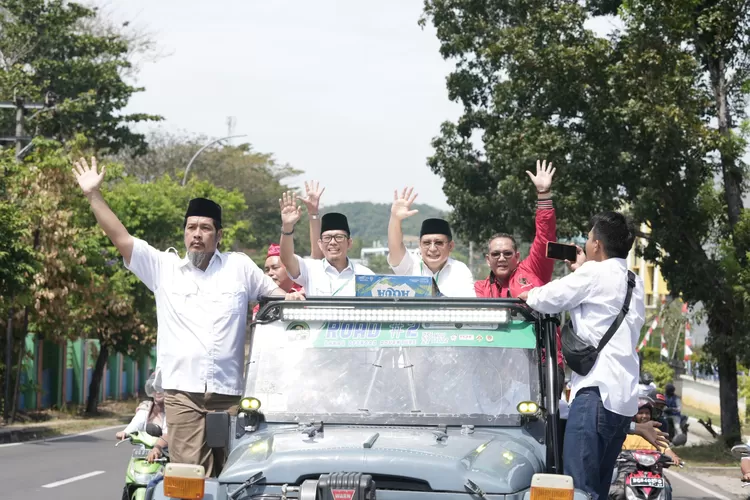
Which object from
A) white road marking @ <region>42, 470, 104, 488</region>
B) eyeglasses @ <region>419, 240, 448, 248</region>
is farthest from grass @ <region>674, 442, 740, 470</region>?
eyeglasses @ <region>419, 240, 448, 248</region>

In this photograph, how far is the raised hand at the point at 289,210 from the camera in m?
7.71

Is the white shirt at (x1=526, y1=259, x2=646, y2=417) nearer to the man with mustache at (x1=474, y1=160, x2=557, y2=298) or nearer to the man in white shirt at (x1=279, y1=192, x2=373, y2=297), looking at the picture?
the man with mustache at (x1=474, y1=160, x2=557, y2=298)

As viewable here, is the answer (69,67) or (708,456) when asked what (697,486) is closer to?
(708,456)

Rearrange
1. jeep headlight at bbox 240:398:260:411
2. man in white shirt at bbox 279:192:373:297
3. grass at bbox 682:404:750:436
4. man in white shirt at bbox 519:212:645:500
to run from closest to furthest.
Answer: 1. man in white shirt at bbox 519:212:645:500
2. jeep headlight at bbox 240:398:260:411
3. man in white shirt at bbox 279:192:373:297
4. grass at bbox 682:404:750:436

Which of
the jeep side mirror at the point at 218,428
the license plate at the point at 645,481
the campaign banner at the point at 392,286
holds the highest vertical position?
A: the campaign banner at the point at 392,286

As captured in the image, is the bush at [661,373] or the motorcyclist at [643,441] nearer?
the motorcyclist at [643,441]

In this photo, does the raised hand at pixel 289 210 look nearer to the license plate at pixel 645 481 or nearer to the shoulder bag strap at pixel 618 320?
the shoulder bag strap at pixel 618 320

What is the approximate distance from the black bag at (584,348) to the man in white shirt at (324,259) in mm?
1897

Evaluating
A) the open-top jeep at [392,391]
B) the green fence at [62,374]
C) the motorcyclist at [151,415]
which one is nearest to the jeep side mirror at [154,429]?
the motorcyclist at [151,415]

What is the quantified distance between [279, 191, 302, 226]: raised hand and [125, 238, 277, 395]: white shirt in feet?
2.85

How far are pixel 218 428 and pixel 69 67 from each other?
130ft

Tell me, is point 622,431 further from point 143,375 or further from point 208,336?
point 143,375

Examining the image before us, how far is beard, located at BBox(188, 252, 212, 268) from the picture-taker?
6707mm

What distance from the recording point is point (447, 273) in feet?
26.2
